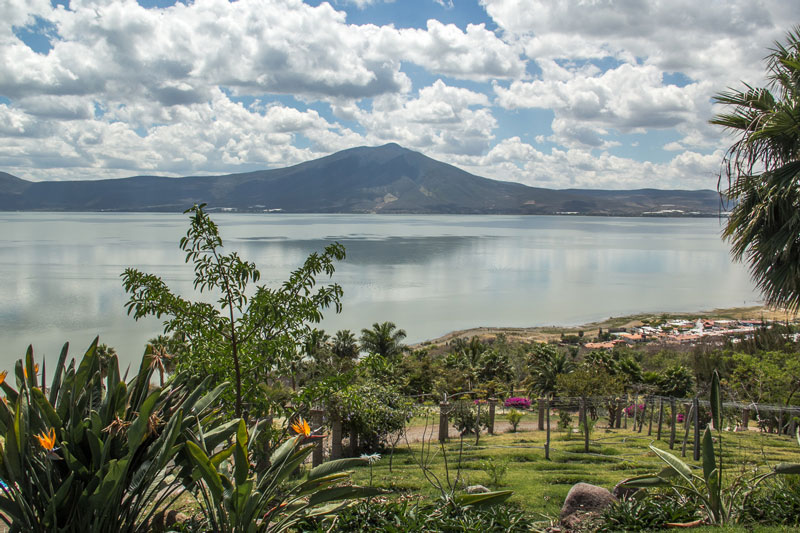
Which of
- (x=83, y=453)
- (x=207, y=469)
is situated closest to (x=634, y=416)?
(x=207, y=469)

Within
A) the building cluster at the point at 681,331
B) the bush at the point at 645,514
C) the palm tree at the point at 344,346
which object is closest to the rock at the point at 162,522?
the bush at the point at 645,514

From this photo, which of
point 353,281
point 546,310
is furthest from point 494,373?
point 353,281

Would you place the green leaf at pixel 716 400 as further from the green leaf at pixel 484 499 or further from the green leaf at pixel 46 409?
the green leaf at pixel 46 409

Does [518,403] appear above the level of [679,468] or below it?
below

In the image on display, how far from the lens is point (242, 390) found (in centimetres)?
642

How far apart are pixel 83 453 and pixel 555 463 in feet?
36.3

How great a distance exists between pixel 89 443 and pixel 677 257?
149 meters

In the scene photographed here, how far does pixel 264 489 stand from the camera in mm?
4652

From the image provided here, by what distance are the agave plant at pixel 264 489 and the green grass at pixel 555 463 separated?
12.7 feet

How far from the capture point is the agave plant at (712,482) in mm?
5637

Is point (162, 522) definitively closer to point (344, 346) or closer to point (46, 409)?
point (46, 409)

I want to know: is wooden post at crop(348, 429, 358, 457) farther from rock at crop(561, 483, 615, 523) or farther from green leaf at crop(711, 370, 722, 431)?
green leaf at crop(711, 370, 722, 431)

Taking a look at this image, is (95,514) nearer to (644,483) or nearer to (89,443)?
(89,443)

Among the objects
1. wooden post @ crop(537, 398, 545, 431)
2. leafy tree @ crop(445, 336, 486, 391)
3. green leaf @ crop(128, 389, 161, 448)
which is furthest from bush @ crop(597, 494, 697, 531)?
leafy tree @ crop(445, 336, 486, 391)
